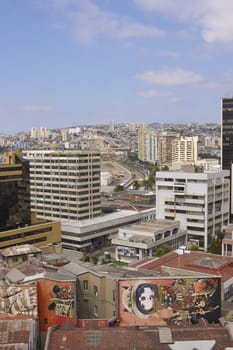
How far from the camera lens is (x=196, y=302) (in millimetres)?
14047

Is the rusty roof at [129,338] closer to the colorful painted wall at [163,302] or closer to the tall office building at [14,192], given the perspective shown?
the colorful painted wall at [163,302]

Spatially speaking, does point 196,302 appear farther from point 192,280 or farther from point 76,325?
point 76,325

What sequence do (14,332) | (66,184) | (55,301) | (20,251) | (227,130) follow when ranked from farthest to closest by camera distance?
1. (227,130)
2. (66,184)
3. (20,251)
4. (55,301)
5. (14,332)

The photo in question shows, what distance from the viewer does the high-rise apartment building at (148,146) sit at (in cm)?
10156

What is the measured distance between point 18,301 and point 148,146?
298ft

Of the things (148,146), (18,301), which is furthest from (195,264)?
(148,146)

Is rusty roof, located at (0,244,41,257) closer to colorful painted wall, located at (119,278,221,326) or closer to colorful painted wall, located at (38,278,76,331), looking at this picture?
colorful painted wall, located at (38,278,76,331)

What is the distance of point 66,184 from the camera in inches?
1398

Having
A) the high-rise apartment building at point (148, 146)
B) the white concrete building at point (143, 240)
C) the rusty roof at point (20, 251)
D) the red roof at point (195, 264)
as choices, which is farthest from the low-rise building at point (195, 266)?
the high-rise apartment building at point (148, 146)

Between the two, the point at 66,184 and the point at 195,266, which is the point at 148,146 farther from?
the point at 195,266

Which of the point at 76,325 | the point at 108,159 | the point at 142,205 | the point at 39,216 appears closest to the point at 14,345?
the point at 76,325

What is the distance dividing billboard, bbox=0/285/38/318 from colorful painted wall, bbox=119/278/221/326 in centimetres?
264

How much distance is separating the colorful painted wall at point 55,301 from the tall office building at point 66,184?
21026mm

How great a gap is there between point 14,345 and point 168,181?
78.9 feet
